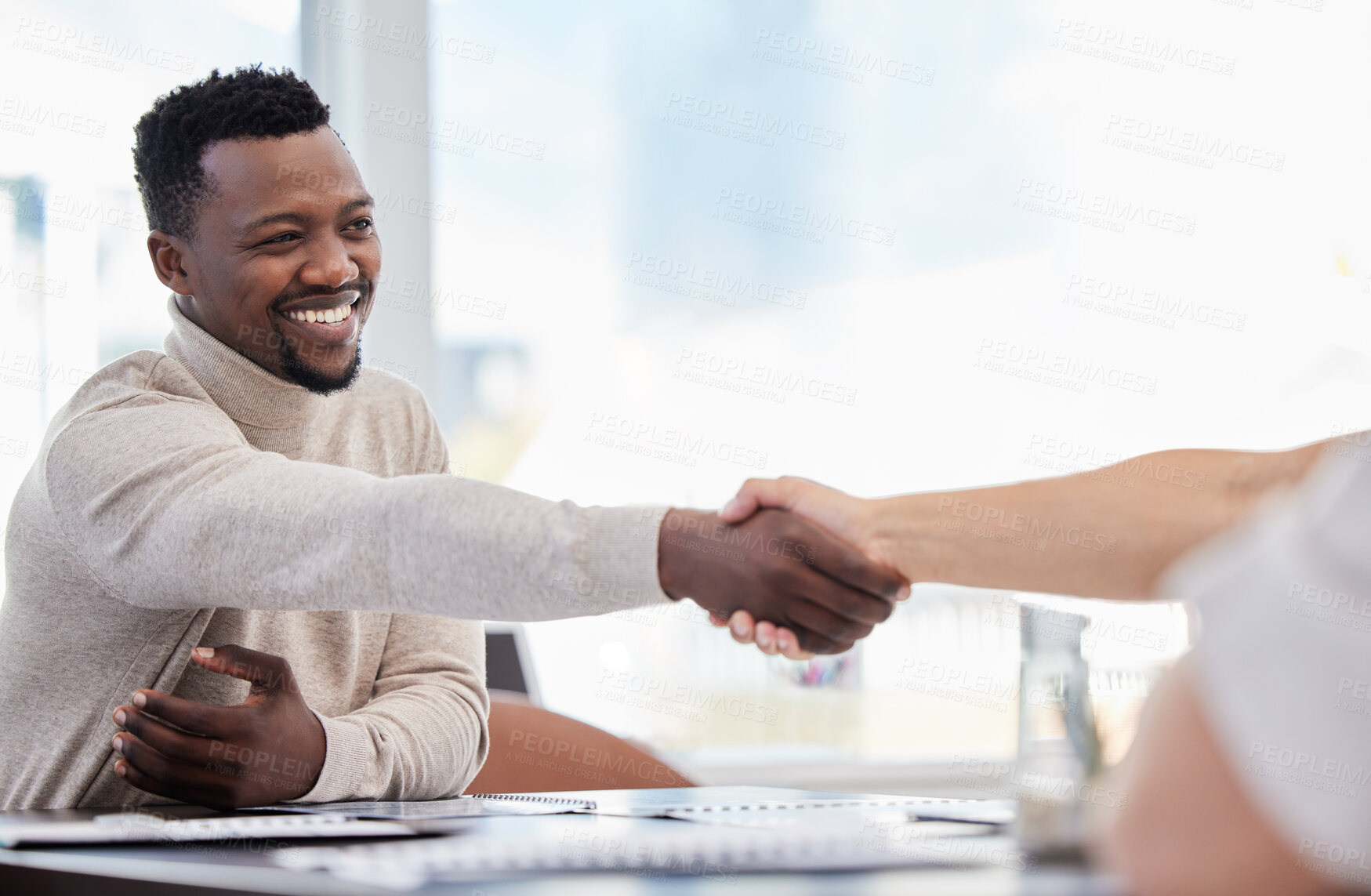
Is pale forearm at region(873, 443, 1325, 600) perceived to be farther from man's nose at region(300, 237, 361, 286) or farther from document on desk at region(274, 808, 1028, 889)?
man's nose at region(300, 237, 361, 286)

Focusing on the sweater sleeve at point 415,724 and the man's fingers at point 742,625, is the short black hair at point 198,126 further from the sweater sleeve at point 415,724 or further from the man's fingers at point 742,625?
the man's fingers at point 742,625

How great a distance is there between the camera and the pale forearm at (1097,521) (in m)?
0.95

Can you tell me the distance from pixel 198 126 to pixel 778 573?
952 millimetres

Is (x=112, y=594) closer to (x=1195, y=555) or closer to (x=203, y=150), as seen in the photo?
(x=203, y=150)

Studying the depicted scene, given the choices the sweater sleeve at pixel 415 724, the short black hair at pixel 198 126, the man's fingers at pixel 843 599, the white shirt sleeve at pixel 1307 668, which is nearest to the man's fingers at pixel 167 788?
the sweater sleeve at pixel 415 724

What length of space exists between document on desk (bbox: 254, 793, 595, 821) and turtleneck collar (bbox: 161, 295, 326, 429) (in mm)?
492

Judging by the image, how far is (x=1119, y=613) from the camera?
9.95ft

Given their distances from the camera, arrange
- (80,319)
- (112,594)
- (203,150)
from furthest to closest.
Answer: (80,319) < (203,150) < (112,594)

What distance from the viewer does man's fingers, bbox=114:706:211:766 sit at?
1.01 meters

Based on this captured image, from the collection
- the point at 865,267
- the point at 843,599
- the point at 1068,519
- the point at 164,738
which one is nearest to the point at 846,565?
the point at 843,599

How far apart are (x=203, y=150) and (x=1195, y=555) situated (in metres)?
1.21

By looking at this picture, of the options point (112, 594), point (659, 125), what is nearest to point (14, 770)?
point (112, 594)

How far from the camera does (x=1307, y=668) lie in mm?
363

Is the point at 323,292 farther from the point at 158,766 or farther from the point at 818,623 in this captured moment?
the point at 818,623
